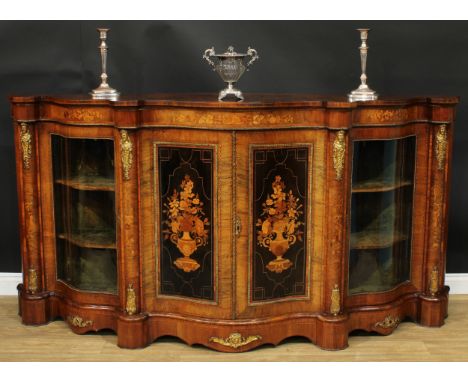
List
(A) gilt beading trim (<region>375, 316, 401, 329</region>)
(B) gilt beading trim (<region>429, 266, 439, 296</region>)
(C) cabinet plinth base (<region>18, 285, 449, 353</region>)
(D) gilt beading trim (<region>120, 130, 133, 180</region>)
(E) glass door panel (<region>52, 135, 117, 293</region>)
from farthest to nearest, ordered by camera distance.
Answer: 1. (B) gilt beading trim (<region>429, 266, 439, 296</region>)
2. (A) gilt beading trim (<region>375, 316, 401, 329</region>)
3. (E) glass door panel (<region>52, 135, 117, 293</region>)
4. (C) cabinet plinth base (<region>18, 285, 449, 353</region>)
5. (D) gilt beading trim (<region>120, 130, 133, 180</region>)

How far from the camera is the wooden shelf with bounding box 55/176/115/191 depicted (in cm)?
374

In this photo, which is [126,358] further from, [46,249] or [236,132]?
[236,132]

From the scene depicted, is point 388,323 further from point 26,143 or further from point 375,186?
point 26,143

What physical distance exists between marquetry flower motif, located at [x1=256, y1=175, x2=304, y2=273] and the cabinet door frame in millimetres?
289

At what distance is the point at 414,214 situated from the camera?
3.92 meters

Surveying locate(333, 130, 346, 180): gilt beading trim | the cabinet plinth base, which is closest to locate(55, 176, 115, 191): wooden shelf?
the cabinet plinth base

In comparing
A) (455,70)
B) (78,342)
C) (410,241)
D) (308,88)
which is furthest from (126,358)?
(455,70)

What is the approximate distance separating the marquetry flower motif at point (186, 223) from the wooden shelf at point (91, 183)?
345 mm

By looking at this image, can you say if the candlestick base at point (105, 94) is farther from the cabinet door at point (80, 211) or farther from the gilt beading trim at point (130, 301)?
the gilt beading trim at point (130, 301)

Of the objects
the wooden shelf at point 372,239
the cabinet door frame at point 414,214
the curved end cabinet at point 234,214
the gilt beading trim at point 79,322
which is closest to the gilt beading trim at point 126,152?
the curved end cabinet at point 234,214

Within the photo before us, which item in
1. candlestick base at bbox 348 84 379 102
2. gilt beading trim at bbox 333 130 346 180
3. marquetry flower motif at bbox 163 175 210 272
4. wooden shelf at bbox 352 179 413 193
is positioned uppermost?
candlestick base at bbox 348 84 379 102

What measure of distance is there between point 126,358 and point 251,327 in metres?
0.65

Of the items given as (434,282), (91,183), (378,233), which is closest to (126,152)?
(91,183)

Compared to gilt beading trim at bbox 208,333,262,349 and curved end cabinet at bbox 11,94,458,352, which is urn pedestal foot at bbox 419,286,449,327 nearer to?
curved end cabinet at bbox 11,94,458,352
